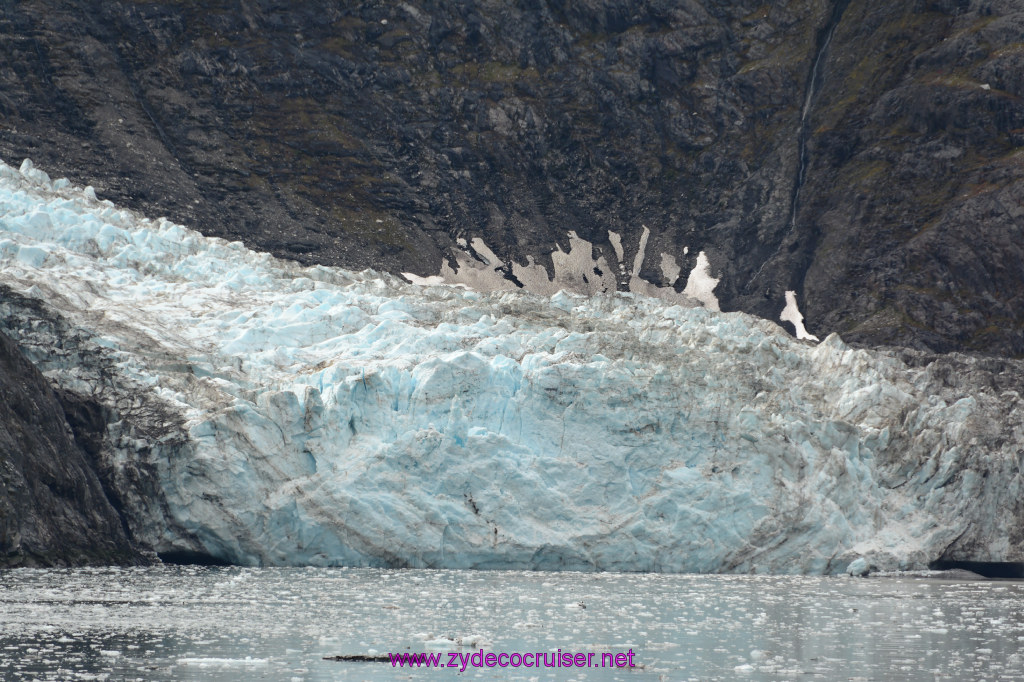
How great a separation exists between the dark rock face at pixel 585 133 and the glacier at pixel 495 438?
99.1 feet

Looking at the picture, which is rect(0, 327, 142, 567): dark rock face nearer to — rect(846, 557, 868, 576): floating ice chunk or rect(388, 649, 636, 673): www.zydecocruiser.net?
rect(388, 649, 636, 673): www.zydecocruiser.net

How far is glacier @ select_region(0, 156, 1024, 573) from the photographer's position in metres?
33.9

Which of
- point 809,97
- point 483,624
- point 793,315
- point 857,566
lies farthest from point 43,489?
point 809,97

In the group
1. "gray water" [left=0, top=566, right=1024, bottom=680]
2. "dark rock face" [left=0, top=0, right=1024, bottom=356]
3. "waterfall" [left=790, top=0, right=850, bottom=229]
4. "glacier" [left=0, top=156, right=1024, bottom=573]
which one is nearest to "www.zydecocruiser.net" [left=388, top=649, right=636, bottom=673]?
"gray water" [left=0, top=566, right=1024, bottom=680]

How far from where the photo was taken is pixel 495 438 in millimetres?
35000

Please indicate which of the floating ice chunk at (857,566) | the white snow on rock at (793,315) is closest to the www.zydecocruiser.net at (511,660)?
the floating ice chunk at (857,566)

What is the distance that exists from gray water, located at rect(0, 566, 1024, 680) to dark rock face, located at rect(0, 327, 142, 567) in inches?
38.2

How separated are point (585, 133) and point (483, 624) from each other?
68.3 meters

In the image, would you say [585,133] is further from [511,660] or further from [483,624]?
[511,660]

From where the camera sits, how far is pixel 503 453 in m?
35.1

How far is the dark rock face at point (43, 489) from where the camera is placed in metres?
31.0

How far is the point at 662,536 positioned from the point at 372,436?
8.56 m

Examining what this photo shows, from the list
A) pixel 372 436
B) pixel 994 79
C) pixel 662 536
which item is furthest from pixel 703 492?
pixel 994 79

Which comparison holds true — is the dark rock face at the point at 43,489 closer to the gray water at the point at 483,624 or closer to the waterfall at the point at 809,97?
the gray water at the point at 483,624
